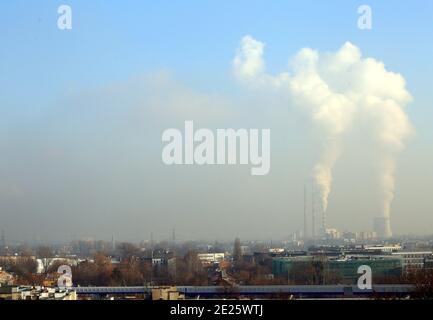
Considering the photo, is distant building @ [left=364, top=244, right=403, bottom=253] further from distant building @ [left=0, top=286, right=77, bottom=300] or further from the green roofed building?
distant building @ [left=0, top=286, right=77, bottom=300]

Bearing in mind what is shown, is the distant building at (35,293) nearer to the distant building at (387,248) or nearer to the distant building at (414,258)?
the distant building at (387,248)

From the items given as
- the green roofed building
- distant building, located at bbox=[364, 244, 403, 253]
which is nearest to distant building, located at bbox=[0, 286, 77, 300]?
the green roofed building

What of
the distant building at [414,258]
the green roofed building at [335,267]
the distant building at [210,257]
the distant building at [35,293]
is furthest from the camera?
the distant building at [414,258]

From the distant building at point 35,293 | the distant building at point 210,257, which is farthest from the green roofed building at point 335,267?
the distant building at point 35,293

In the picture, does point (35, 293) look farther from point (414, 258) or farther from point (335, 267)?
point (414, 258)

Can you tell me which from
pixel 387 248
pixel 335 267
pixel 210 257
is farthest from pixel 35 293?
pixel 387 248

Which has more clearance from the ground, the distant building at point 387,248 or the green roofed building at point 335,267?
the distant building at point 387,248

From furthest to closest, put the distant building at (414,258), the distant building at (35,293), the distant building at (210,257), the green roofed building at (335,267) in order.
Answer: the distant building at (414,258) < the distant building at (210,257) < the green roofed building at (335,267) < the distant building at (35,293)
